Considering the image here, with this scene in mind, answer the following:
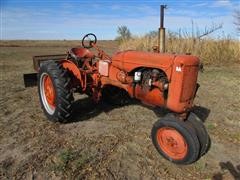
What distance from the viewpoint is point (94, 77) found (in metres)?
4.69

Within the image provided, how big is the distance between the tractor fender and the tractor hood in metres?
0.70

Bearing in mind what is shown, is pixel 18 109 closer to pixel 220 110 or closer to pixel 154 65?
pixel 154 65

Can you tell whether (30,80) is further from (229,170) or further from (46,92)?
(229,170)

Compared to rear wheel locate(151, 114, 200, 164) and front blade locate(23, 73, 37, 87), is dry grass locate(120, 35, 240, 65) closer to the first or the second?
front blade locate(23, 73, 37, 87)

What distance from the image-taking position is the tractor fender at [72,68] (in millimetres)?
4675

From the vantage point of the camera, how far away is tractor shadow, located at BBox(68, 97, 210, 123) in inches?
199

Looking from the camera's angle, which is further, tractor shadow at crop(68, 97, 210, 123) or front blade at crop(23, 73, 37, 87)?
front blade at crop(23, 73, 37, 87)

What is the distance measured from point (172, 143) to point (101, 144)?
3.45 ft

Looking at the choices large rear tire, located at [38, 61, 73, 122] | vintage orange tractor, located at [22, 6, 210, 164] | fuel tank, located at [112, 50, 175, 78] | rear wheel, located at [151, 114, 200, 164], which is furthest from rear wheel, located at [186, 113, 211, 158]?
large rear tire, located at [38, 61, 73, 122]

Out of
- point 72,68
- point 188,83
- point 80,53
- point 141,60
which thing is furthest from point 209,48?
point 188,83

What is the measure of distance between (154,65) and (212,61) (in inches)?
365

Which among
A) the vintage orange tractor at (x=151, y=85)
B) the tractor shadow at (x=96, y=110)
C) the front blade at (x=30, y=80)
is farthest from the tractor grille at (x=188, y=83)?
the front blade at (x=30, y=80)

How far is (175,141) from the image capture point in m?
3.41

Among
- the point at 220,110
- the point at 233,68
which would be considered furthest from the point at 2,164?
the point at 233,68
